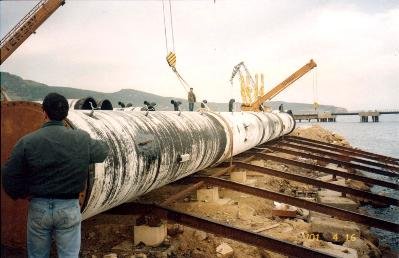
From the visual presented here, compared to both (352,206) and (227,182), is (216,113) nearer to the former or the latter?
(227,182)

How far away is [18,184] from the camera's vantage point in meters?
2.73

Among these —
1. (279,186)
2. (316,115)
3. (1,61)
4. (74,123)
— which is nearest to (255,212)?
(279,186)

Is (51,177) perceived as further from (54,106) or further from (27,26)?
(27,26)

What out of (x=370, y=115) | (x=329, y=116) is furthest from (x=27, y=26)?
(x=370, y=115)

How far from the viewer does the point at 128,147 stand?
13.0 ft

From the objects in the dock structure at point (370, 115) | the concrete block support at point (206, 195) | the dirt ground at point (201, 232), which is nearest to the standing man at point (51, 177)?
the dirt ground at point (201, 232)

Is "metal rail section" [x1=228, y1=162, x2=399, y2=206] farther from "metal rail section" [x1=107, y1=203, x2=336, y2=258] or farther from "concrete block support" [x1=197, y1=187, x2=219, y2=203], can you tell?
"metal rail section" [x1=107, y1=203, x2=336, y2=258]

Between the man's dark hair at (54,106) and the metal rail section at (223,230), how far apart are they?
7.45 ft

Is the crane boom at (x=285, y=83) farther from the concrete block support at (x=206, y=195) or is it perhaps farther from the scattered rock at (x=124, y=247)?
the scattered rock at (x=124, y=247)

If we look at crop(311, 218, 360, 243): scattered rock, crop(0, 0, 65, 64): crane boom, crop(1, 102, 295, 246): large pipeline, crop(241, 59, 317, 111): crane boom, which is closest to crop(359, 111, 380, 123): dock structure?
crop(241, 59, 317, 111): crane boom

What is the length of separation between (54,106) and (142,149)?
149 centimetres

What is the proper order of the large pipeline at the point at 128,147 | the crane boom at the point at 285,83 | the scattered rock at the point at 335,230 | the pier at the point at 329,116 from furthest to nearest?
the pier at the point at 329,116, the crane boom at the point at 285,83, the scattered rock at the point at 335,230, the large pipeline at the point at 128,147

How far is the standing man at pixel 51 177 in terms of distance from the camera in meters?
2.74

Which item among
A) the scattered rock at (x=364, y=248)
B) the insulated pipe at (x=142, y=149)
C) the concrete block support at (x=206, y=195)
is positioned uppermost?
the insulated pipe at (x=142, y=149)
